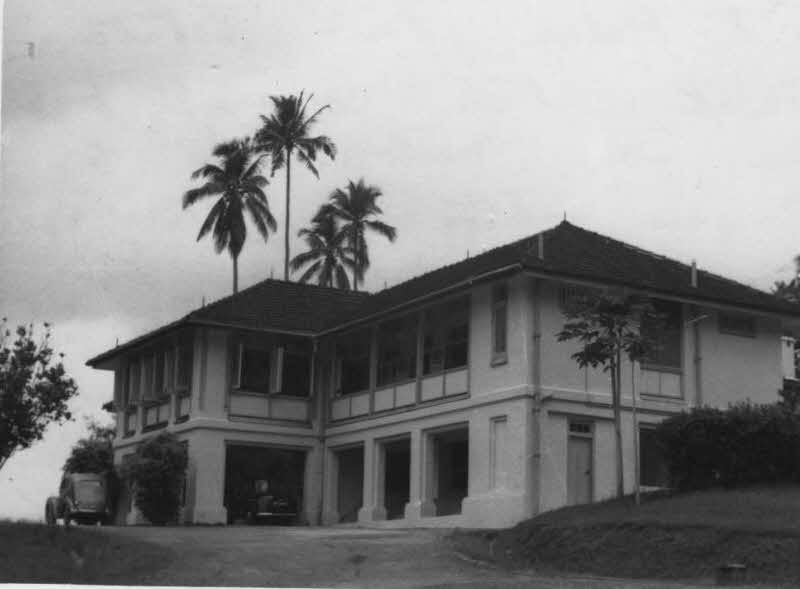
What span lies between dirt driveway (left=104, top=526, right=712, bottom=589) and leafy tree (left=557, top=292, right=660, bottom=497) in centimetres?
435

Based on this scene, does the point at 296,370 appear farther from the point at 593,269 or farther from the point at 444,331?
the point at 593,269

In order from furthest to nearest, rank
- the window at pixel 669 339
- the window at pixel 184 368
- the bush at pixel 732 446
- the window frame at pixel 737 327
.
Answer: the window at pixel 184 368, the window frame at pixel 737 327, the window at pixel 669 339, the bush at pixel 732 446

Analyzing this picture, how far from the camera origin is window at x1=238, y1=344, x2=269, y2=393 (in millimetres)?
37656

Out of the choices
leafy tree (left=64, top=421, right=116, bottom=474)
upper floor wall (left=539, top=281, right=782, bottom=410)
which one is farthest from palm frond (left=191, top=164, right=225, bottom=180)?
upper floor wall (left=539, top=281, right=782, bottom=410)

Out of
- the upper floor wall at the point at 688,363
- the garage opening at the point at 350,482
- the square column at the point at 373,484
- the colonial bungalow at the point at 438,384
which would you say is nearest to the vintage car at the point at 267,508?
the colonial bungalow at the point at 438,384

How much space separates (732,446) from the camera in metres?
27.6

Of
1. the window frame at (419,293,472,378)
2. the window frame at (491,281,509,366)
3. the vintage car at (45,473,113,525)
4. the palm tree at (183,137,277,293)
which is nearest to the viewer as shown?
the window frame at (491,281,509,366)

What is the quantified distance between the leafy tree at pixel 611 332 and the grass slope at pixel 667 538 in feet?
7.95

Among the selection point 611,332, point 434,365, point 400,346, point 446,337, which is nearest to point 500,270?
point 611,332

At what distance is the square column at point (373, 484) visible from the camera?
3494 centimetres

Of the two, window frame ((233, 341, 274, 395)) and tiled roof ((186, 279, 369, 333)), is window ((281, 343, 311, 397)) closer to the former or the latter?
window frame ((233, 341, 274, 395))

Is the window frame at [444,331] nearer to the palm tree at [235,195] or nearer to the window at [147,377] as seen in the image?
the window at [147,377]

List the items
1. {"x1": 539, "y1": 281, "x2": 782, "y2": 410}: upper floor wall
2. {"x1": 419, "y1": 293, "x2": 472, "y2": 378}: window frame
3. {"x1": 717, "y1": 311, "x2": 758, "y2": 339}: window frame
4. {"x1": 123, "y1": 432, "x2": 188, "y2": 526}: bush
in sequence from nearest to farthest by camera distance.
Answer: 1. {"x1": 539, "y1": 281, "x2": 782, "y2": 410}: upper floor wall
2. {"x1": 419, "y1": 293, "x2": 472, "y2": 378}: window frame
3. {"x1": 717, "y1": 311, "x2": 758, "y2": 339}: window frame
4. {"x1": 123, "y1": 432, "x2": 188, "y2": 526}: bush

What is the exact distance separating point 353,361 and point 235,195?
488 inches
